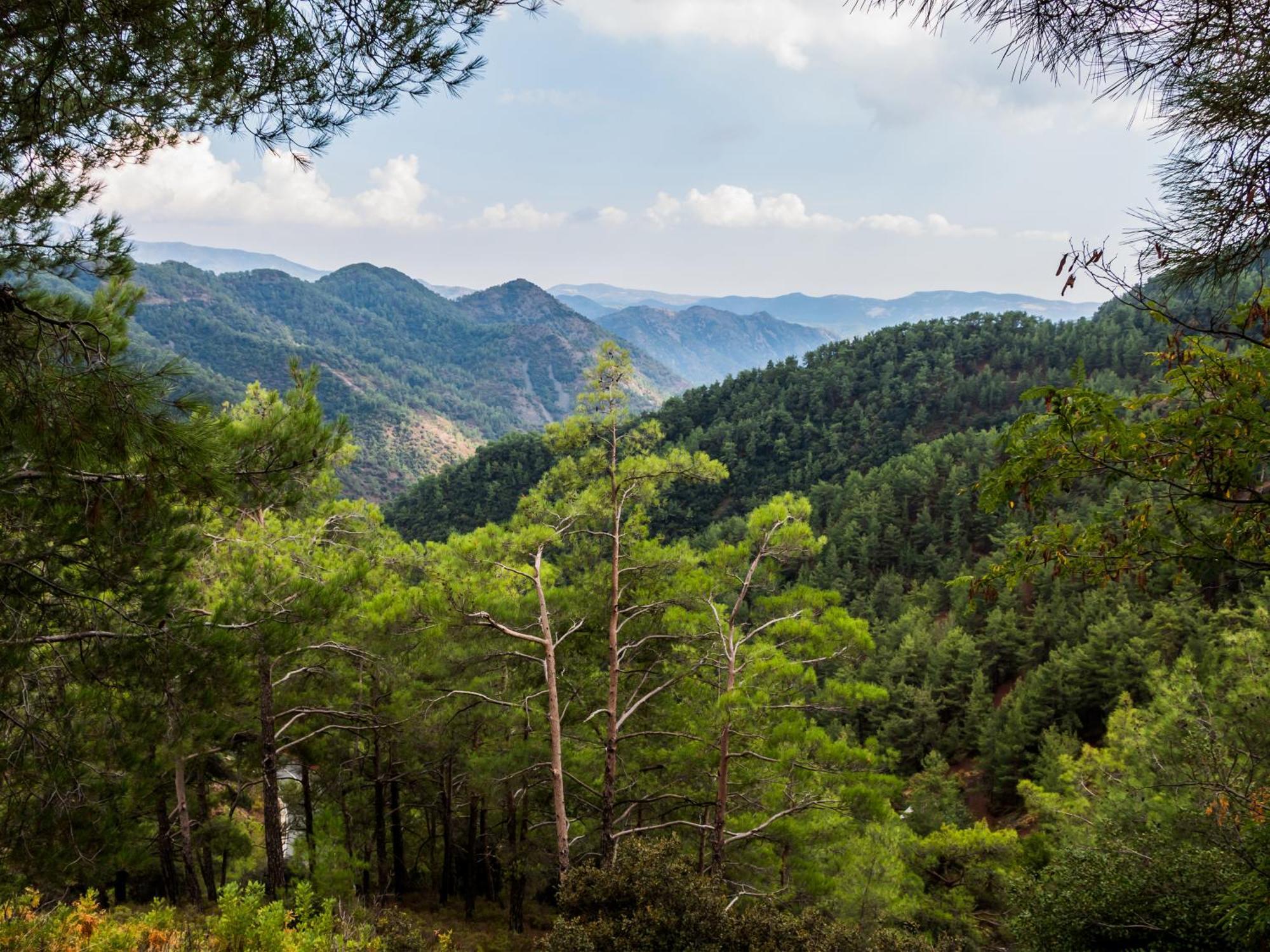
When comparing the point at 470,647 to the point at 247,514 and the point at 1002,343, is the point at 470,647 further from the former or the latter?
the point at 1002,343

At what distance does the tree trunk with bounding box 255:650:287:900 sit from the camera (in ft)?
24.6

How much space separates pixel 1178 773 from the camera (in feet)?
40.2

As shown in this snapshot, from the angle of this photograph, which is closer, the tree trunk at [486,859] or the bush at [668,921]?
the bush at [668,921]

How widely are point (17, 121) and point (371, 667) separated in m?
6.74

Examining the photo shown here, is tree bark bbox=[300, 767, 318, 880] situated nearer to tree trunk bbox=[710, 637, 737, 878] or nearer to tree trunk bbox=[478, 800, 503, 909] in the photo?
tree trunk bbox=[478, 800, 503, 909]

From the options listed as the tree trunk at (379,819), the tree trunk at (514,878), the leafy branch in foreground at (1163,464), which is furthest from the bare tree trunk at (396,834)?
the leafy branch in foreground at (1163,464)

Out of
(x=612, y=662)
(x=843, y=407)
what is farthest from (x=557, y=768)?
(x=843, y=407)

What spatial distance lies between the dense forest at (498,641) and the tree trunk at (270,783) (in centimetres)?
9

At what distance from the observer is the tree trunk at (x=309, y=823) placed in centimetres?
1073

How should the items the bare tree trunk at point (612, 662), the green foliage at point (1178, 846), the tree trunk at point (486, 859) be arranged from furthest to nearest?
the tree trunk at point (486, 859) → the bare tree trunk at point (612, 662) → the green foliage at point (1178, 846)

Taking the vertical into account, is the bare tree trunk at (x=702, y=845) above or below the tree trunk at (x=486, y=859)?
above

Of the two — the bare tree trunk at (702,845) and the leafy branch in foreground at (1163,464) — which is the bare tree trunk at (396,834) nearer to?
the bare tree trunk at (702,845)

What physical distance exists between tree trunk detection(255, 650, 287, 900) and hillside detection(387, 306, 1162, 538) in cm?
7012

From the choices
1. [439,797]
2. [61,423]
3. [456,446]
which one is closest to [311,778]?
[439,797]
